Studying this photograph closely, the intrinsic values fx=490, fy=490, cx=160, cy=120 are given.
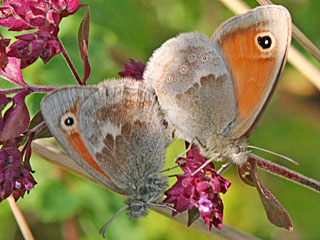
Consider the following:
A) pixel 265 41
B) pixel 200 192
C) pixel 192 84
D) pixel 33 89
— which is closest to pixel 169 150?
pixel 192 84

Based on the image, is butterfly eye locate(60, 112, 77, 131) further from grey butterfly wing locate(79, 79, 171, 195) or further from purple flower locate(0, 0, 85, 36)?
purple flower locate(0, 0, 85, 36)

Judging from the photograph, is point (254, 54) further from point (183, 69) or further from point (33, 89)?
point (33, 89)

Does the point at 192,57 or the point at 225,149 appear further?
the point at 192,57

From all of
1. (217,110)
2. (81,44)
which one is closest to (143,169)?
(217,110)

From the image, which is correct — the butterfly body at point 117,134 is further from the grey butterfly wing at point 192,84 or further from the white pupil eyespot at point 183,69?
the white pupil eyespot at point 183,69

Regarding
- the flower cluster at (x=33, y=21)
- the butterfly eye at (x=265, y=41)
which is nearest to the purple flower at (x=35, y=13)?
the flower cluster at (x=33, y=21)

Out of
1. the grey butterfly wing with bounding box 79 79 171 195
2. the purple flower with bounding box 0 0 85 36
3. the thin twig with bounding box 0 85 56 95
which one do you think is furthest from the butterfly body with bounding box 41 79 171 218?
the purple flower with bounding box 0 0 85 36
